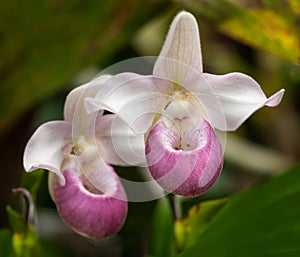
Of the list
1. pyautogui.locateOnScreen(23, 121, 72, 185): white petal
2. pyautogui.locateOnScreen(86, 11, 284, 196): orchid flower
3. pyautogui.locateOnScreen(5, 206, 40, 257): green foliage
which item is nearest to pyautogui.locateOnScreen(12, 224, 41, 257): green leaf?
pyautogui.locateOnScreen(5, 206, 40, 257): green foliage

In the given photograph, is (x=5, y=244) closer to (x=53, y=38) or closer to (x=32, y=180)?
(x=32, y=180)

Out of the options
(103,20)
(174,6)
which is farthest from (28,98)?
(174,6)

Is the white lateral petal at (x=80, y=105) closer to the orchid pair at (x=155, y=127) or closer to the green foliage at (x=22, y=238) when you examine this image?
the orchid pair at (x=155, y=127)

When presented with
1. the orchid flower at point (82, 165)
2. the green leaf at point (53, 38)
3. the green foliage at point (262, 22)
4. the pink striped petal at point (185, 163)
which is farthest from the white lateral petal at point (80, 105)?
the green leaf at point (53, 38)

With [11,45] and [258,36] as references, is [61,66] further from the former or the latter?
[258,36]

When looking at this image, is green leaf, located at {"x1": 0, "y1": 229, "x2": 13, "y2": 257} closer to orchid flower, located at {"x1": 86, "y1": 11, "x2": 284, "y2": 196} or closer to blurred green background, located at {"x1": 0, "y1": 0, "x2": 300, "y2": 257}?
blurred green background, located at {"x1": 0, "y1": 0, "x2": 300, "y2": 257}

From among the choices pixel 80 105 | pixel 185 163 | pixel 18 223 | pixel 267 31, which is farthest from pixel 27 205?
pixel 267 31
